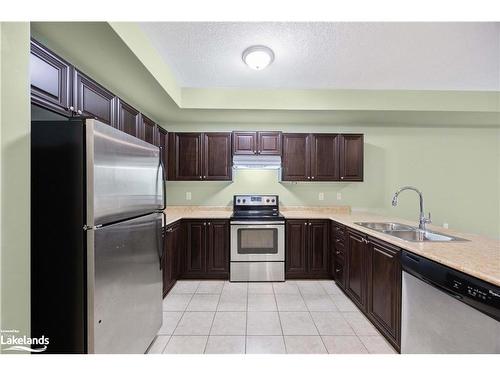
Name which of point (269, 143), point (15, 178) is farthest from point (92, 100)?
point (269, 143)

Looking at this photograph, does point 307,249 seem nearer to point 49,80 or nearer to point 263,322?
point 263,322

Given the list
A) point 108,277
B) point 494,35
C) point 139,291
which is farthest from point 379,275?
point 494,35

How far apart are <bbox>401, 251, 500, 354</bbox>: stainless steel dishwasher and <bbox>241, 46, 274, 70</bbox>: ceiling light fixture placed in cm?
205

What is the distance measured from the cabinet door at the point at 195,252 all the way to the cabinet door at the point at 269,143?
144 cm

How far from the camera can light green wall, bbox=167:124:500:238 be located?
3.77 metres

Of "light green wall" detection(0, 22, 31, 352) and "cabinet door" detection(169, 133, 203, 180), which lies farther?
"cabinet door" detection(169, 133, 203, 180)

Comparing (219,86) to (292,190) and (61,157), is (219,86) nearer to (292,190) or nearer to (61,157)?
(292,190)

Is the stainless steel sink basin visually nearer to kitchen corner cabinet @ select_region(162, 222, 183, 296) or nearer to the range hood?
the range hood

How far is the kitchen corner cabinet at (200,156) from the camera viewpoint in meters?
3.47

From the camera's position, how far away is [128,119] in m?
2.28

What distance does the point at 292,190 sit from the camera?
12.5 ft

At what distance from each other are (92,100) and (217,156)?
1.91m

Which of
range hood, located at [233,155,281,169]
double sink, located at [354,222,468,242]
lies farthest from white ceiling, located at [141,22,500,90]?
double sink, located at [354,222,468,242]

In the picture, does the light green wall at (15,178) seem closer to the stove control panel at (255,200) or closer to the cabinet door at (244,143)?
the cabinet door at (244,143)
